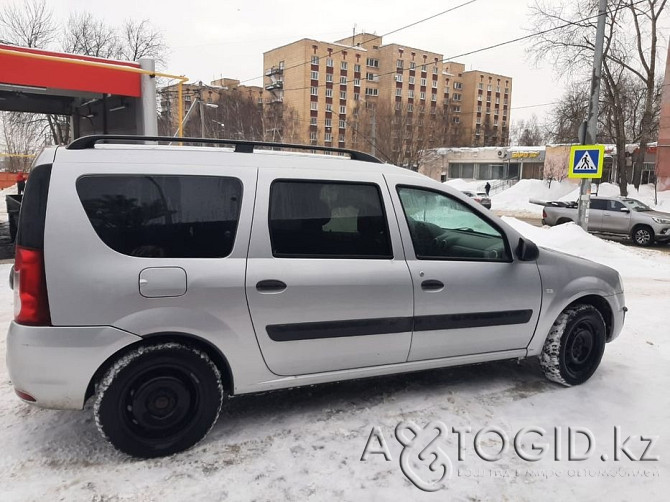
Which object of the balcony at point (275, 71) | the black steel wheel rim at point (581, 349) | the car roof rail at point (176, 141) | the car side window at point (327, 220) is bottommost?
the black steel wheel rim at point (581, 349)

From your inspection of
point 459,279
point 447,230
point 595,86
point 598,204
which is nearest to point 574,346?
point 459,279

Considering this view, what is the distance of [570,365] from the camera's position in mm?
3967

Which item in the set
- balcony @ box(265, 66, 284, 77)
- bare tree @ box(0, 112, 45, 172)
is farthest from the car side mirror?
balcony @ box(265, 66, 284, 77)

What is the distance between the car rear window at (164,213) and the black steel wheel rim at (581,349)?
2.78 meters

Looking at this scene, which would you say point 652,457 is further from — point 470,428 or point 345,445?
point 345,445

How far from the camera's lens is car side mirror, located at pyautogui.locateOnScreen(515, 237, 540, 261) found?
3652 millimetres

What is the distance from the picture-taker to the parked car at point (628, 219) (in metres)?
15.3

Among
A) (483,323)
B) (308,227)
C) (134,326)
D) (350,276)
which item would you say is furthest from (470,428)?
(134,326)

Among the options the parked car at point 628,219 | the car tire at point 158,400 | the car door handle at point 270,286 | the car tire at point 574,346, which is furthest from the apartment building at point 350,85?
the car tire at point 158,400

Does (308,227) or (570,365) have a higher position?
(308,227)

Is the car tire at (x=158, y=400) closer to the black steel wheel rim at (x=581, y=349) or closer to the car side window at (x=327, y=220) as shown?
the car side window at (x=327, y=220)

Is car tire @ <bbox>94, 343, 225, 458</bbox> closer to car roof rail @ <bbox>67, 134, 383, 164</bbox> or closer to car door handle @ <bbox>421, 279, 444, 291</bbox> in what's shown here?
car roof rail @ <bbox>67, 134, 383, 164</bbox>

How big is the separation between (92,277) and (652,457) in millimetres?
3303

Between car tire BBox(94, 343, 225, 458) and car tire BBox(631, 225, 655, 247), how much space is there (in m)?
16.3
